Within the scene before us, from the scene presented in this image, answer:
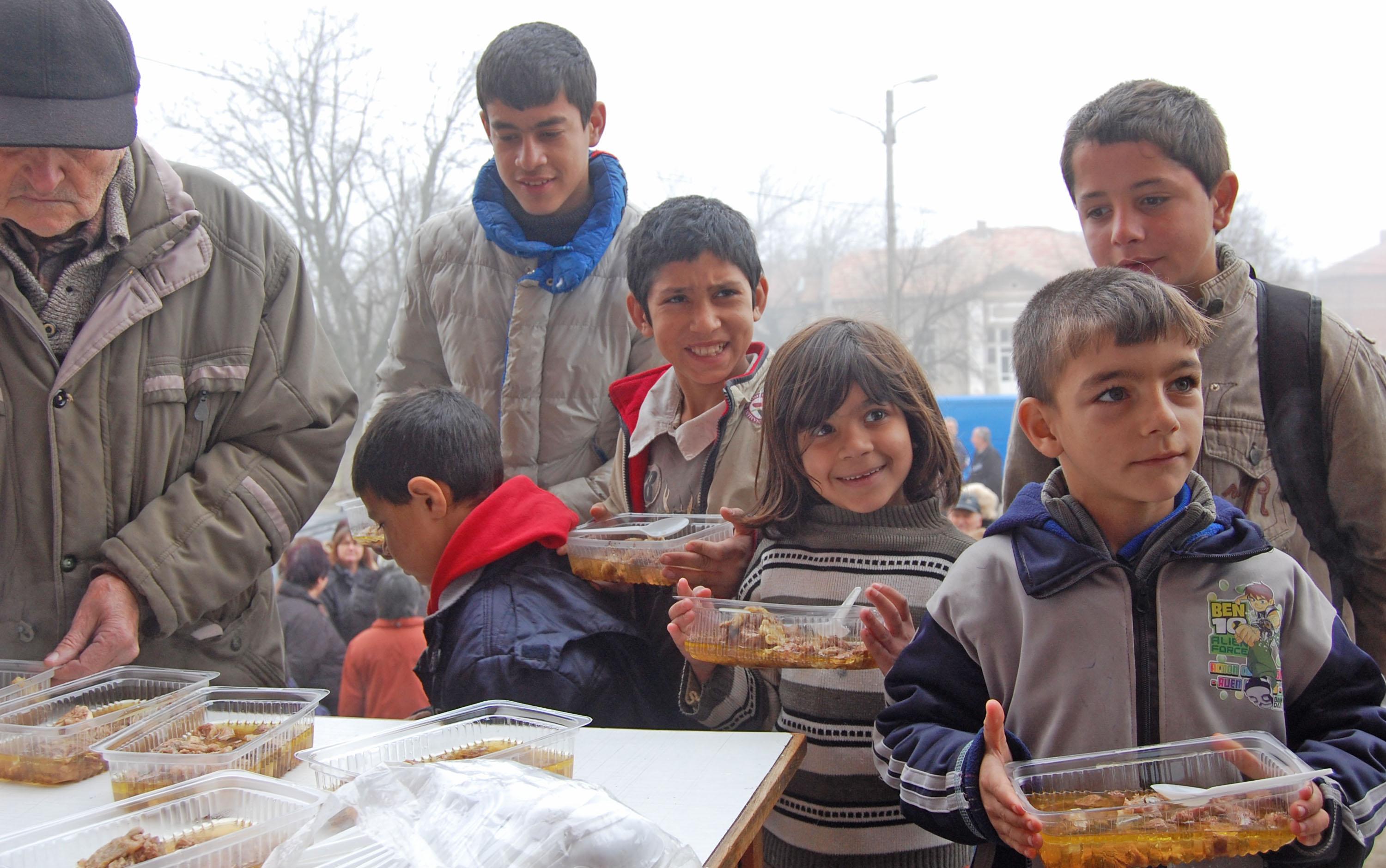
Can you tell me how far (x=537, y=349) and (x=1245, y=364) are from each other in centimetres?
167

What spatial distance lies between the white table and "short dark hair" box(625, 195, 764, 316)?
1105 mm

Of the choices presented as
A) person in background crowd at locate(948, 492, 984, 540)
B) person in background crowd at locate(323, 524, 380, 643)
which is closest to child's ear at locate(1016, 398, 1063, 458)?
person in background crowd at locate(948, 492, 984, 540)

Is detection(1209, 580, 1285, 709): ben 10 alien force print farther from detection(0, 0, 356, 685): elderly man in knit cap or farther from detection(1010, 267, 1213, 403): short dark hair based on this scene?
detection(0, 0, 356, 685): elderly man in knit cap

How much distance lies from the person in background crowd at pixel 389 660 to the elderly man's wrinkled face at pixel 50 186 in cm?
248

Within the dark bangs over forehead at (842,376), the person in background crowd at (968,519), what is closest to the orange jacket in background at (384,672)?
the dark bangs over forehead at (842,376)

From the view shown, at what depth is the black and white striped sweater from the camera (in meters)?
1.93

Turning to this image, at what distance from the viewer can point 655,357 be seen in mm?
2859

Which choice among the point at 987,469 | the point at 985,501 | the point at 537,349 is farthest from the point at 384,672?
the point at 987,469

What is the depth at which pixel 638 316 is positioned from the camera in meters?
2.62

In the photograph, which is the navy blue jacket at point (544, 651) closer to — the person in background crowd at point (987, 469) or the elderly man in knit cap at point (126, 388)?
the elderly man in knit cap at point (126, 388)

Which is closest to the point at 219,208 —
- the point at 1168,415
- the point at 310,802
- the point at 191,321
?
the point at 191,321

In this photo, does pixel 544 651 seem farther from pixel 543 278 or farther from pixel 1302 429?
pixel 1302 429

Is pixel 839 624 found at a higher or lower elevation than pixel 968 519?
higher

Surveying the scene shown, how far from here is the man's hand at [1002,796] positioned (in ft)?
4.19
